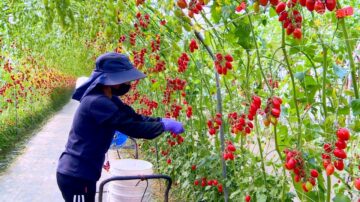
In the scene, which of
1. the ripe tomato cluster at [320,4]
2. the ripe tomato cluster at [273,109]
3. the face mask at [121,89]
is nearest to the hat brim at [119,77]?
the face mask at [121,89]

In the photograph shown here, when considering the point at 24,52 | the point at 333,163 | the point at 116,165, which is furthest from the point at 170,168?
the point at 24,52

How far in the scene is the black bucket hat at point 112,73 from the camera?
3014mm

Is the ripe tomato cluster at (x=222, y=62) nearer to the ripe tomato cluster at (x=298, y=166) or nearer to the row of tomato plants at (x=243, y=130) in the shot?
the row of tomato plants at (x=243, y=130)

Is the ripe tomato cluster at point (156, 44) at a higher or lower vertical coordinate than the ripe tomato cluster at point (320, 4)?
higher

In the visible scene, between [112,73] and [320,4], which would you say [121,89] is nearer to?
[112,73]

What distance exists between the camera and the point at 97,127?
3029 millimetres

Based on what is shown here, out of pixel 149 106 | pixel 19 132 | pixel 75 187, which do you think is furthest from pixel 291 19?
pixel 19 132

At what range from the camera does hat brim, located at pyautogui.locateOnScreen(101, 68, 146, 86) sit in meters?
2.99

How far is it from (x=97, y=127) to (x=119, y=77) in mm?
382

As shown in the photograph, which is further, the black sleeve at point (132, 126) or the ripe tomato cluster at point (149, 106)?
the ripe tomato cluster at point (149, 106)

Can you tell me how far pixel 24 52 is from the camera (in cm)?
1055

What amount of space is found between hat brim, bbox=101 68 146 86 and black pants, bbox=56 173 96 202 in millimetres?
730

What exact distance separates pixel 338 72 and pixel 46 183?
4878mm

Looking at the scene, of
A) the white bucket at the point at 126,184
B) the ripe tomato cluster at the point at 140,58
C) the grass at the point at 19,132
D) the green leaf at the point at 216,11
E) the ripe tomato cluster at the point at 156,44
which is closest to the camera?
the green leaf at the point at 216,11
